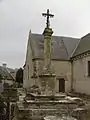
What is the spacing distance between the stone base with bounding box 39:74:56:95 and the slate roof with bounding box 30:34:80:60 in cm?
1287

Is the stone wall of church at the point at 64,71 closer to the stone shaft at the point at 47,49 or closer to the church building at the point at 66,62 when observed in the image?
the church building at the point at 66,62

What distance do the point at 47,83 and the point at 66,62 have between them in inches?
567

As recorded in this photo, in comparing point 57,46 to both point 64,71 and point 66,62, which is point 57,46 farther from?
point 64,71

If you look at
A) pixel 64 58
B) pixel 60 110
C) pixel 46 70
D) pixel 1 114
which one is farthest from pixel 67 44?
pixel 60 110

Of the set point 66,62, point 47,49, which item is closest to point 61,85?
point 66,62

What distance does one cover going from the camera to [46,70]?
1190 cm

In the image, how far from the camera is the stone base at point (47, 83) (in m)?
11.5

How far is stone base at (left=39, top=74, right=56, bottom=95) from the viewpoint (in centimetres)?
1152

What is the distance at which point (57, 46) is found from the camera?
27.3 m

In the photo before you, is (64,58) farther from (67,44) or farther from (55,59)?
(67,44)

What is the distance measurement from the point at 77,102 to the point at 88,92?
10.4 meters

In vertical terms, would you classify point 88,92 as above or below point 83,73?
below

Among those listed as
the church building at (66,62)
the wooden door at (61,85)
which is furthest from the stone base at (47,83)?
the wooden door at (61,85)

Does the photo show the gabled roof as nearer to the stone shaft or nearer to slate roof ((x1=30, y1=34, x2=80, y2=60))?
slate roof ((x1=30, y1=34, x2=80, y2=60))
